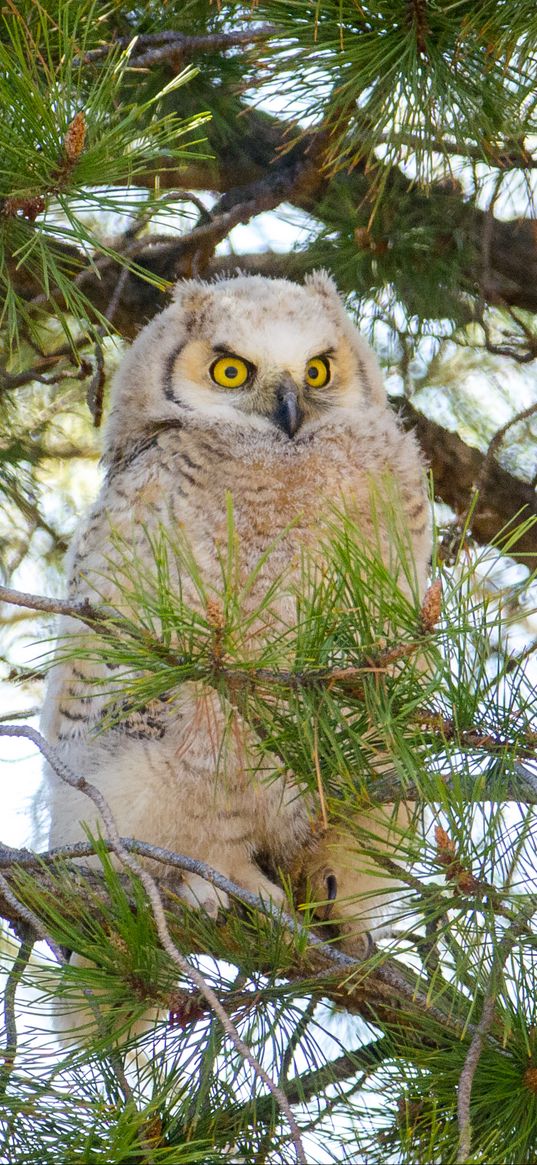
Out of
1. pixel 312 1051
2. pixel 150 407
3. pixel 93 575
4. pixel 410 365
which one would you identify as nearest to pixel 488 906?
pixel 312 1051

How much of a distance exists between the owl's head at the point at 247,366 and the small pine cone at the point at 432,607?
48.0 inches

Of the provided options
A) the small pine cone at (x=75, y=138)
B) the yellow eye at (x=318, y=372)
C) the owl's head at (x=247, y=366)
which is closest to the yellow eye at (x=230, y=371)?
the owl's head at (x=247, y=366)

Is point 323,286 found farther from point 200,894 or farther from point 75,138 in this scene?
point 200,894

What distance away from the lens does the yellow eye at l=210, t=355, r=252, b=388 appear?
9.60ft

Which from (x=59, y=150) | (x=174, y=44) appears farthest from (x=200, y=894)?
(x=174, y=44)

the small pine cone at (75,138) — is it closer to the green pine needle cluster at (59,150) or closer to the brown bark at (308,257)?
the green pine needle cluster at (59,150)

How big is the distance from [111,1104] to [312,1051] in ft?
1.40

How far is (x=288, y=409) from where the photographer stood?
9.13 feet

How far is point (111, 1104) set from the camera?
1737 millimetres

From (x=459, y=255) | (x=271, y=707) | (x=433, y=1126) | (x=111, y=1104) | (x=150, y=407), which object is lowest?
(x=433, y=1126)

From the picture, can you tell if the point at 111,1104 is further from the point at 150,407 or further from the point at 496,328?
the point at 496,328

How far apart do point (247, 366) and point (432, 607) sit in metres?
1.46

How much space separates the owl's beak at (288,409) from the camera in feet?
9.10

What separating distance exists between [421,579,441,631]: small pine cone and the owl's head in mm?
1220
